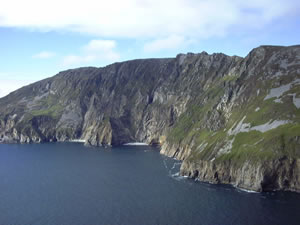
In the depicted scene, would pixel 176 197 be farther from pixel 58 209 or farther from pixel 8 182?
pixel 8 182

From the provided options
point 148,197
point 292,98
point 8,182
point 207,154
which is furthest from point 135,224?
point 292,98

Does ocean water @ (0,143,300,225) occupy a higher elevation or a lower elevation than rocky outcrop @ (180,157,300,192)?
lower

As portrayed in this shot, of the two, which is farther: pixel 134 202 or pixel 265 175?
pixel 265 175

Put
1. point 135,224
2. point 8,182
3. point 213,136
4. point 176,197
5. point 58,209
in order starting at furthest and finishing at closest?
1. point 213,136
2. point 8,182
3. point 176,197
4. point 58,209
5. point 135,224

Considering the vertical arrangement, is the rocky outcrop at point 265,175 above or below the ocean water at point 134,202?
above

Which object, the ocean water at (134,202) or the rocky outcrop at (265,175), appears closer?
the ocean water at (134,202)

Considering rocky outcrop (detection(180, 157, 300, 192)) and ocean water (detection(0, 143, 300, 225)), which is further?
rocky outcrop (detection(180, 157, 300, 192))

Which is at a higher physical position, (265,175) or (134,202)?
(265,175)

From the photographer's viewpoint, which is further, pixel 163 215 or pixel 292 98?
pixel 292 98

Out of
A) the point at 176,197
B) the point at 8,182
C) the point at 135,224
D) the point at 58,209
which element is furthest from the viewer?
the point at 8,182

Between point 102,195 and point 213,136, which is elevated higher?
point 213,136

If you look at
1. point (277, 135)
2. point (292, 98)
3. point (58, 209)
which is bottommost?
point (58, 209)
